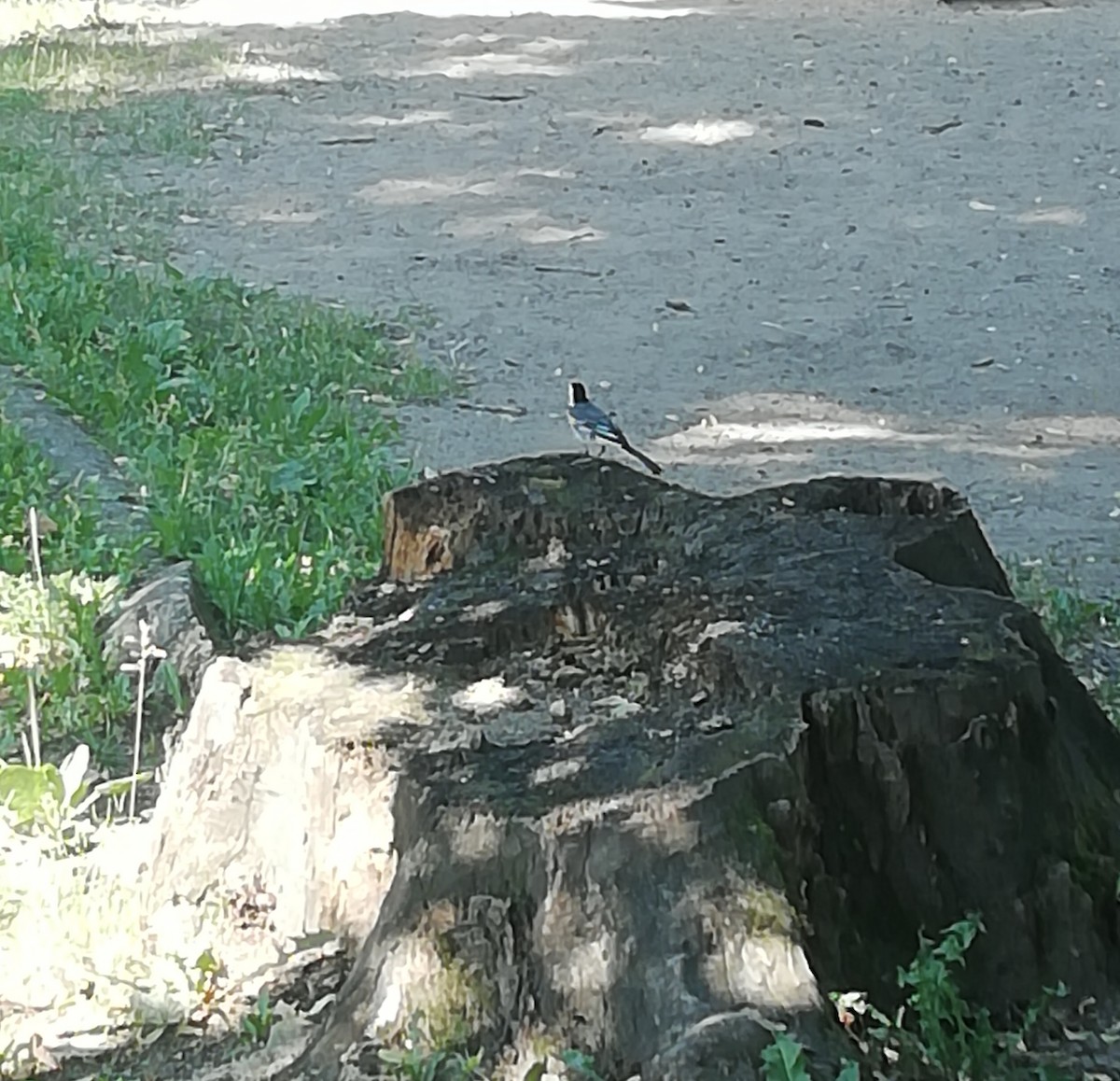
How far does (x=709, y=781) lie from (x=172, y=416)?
11.0 ft

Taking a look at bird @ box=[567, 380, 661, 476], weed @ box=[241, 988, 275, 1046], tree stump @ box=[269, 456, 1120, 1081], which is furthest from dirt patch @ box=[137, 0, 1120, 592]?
weed @ box=[241, 988, 275, 1046]

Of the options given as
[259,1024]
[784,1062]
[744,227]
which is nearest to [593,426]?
[259,1024]

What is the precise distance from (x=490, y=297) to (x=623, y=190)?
6.02 ft

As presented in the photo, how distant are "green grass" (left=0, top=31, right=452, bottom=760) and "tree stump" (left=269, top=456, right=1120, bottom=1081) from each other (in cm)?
95

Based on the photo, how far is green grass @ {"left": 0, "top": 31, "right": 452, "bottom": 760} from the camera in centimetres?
426

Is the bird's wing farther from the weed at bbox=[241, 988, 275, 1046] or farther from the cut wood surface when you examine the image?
the weed at bbox=[241, 988, 275, 1046]

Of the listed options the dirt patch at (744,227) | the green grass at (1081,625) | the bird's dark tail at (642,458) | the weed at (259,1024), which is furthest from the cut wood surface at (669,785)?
the dirt patch at (744,227)

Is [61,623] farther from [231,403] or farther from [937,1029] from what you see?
[937,1029]

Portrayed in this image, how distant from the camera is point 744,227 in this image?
28.7ft

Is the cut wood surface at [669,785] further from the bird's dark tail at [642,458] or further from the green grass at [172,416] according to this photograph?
the bird's dark tail at [642,458]

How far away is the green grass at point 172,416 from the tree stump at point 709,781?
3.11 feet

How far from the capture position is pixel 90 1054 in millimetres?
2760

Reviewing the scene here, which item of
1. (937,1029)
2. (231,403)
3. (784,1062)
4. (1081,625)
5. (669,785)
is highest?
(669,785)

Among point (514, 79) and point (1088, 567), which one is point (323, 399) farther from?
point (514, 79)
